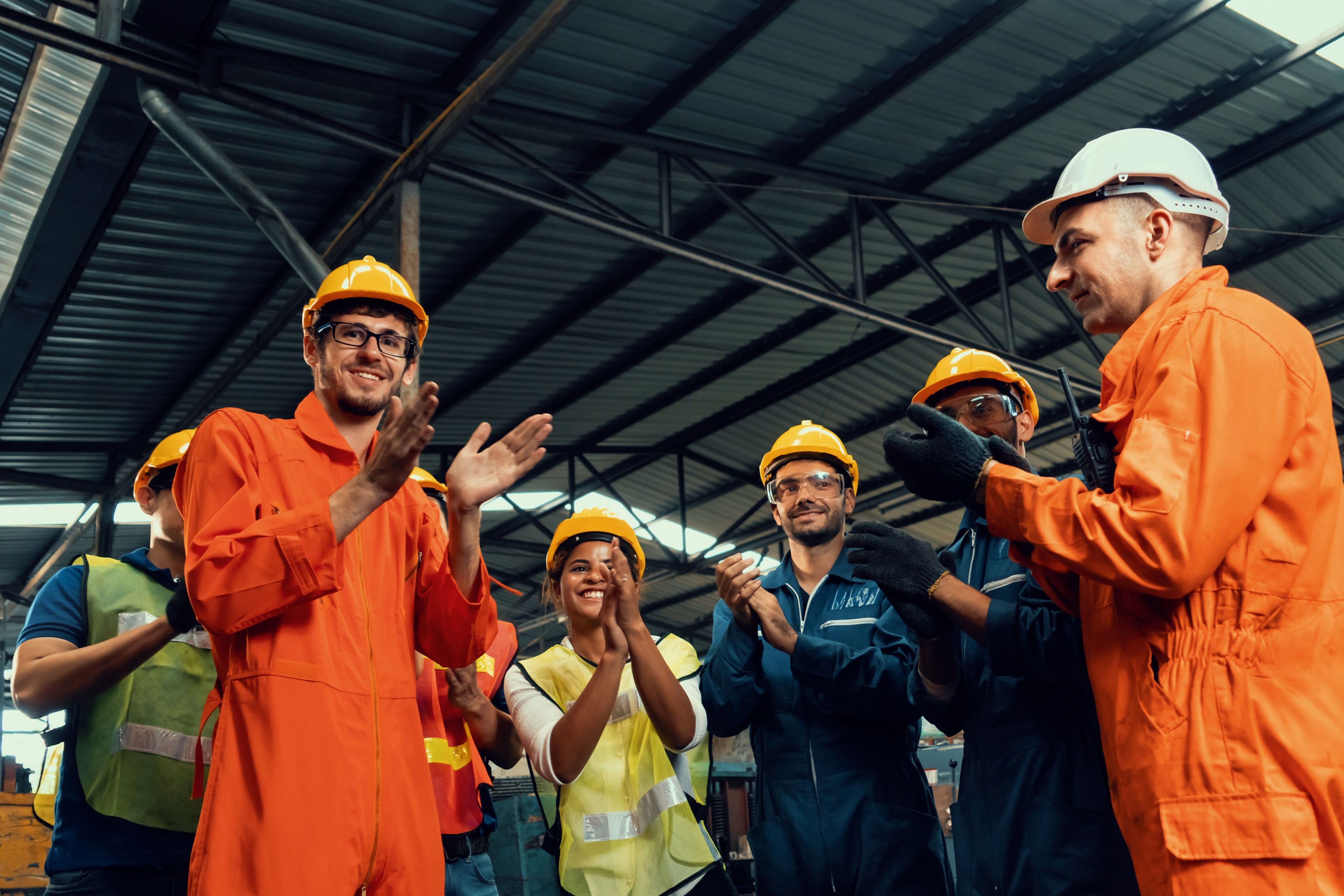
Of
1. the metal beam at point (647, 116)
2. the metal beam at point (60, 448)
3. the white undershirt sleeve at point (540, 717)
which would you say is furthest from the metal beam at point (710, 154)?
the metal beam at point (60, 448)

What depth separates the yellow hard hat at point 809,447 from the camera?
357 centimetres

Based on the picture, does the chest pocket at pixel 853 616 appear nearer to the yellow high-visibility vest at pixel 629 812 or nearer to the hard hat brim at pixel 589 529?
the yellow high-visibility vest at pixel 629 812

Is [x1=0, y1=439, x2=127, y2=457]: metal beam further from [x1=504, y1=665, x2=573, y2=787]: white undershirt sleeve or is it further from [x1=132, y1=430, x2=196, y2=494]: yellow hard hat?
[x1=504, y1=665, x2=573, y2=787]: white undershirt sleeve

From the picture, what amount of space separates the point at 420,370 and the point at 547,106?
355 centimetres

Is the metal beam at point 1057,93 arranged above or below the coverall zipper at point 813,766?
above

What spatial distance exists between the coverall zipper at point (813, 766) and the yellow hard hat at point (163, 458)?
2.00 metres

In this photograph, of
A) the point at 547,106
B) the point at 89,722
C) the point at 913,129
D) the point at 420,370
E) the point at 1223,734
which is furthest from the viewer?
the point at 420,370

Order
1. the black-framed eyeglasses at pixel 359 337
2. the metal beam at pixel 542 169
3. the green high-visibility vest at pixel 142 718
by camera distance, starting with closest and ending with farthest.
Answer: the black-framed eyeglasses at pixel 359 337, the green high-visibility vest at pixel 142 718, the metal beam at pixel 542 169

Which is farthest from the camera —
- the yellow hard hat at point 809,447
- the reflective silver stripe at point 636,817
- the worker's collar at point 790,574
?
the yellow hard hat at point 809,447

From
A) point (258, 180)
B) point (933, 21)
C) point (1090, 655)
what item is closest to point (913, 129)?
point (933, 21)

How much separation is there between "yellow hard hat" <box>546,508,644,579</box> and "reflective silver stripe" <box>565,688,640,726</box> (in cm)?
52

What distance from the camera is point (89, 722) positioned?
281cm

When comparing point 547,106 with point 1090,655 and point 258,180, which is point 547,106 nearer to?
point 258,180

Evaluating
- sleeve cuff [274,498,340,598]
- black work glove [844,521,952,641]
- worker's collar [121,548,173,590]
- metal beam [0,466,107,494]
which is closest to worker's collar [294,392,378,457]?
sleeve cuff [274,498,340,598]
